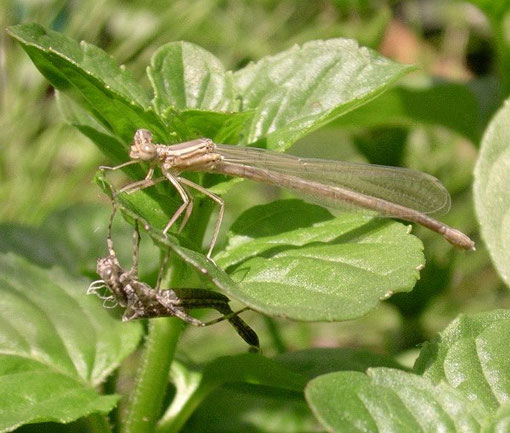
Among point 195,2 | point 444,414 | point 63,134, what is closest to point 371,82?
point 444,414

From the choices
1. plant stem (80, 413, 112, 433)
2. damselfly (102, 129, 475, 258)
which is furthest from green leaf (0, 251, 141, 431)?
damselfly (102, 129, 475, 258)

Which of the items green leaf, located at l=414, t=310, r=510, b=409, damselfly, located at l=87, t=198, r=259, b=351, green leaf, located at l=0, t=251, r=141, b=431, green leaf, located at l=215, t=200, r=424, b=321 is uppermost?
green leaf, located at l=215, t=200, r=424, b=321

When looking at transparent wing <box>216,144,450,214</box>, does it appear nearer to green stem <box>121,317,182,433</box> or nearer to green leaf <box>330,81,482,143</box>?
green leaf <box>330,81,482,143</box>

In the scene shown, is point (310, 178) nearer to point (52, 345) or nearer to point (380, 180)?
point (380, 180)

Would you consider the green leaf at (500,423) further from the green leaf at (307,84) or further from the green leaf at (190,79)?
the green leaf at (190,79)

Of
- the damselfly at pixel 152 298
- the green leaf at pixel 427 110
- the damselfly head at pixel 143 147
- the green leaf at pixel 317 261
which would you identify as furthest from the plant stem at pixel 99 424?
the green leaf at pixel 427 110
